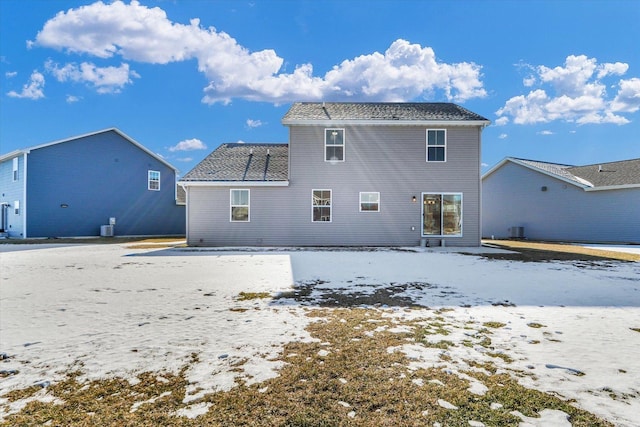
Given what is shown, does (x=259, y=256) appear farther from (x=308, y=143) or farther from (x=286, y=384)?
(x=286, y=384)

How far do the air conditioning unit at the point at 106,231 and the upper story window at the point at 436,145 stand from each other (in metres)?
20.5

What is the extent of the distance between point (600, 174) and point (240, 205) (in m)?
21.9

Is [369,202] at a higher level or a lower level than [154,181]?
lower

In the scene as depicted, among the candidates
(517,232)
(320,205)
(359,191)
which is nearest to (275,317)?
(320,205)

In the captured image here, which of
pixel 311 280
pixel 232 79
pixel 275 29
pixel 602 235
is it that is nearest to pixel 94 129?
pixel 232 79

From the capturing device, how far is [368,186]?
1459 centimetres

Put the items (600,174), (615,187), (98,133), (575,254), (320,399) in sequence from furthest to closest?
(98,133) < (600,174) < (615,187) < (575,254) < (320,399)

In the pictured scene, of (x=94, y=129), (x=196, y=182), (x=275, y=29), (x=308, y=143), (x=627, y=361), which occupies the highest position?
(x=275, y=29)

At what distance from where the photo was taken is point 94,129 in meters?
21.2

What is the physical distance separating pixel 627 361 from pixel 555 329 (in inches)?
34.3

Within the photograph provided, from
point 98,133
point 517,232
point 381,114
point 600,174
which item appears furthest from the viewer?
point 517,232

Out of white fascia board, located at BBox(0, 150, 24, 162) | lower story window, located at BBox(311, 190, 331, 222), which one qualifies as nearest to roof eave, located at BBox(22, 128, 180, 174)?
white fascia board, located at BBox(0, 150, 24, 162)

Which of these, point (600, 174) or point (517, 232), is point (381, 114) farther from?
point (600, 174)

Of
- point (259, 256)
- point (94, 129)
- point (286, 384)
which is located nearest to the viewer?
point (286, 384)
